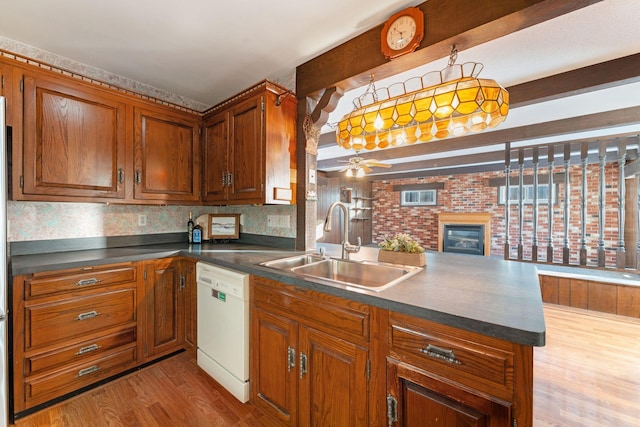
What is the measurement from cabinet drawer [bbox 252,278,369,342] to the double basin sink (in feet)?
0.54

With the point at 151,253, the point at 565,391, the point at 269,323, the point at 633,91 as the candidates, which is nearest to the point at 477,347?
the point at 269,323

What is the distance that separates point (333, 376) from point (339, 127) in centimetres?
148

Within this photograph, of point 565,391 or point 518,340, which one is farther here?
point 565,391

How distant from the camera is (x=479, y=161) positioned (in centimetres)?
540

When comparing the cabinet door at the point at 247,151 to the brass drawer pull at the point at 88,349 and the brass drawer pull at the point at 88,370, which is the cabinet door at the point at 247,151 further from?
the brass drawer pull at the point at 88,370

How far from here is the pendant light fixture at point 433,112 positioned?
1.28 m

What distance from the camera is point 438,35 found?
1.46 metres

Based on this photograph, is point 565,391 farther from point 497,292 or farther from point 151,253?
point 151,253

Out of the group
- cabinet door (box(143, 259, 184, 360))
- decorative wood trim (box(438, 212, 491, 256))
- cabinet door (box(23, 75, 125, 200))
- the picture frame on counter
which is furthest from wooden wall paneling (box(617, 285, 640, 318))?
cabinet door (box(23, 75, 125, 200))

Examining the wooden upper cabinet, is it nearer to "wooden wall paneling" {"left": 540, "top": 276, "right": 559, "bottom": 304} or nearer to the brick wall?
"wooden wall paneling" {"left": 540, "top": 276, "right": 559, "bottom": 304}

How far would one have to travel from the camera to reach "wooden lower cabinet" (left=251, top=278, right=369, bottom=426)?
113 cm

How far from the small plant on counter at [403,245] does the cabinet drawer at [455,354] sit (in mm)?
721

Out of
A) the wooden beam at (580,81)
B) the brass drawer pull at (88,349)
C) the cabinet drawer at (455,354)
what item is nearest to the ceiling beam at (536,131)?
the wooden beam at (580,81)

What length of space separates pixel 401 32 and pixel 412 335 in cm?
164
